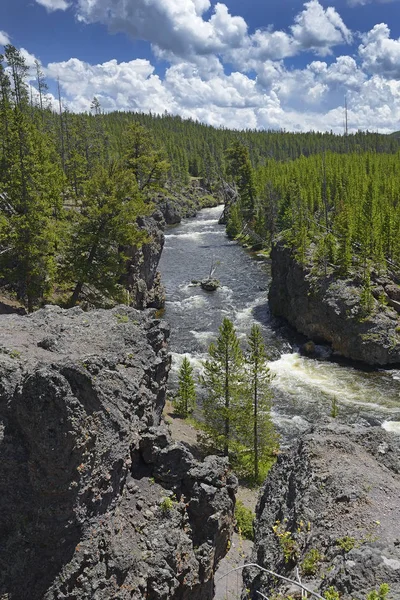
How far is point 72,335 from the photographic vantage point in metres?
18.1

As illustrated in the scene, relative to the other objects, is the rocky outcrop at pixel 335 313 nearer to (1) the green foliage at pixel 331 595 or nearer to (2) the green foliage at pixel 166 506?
(2) the green foliage at pixel 166 506

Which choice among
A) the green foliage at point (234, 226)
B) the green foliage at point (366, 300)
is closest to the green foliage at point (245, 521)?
the green foliage at point (366, 300)

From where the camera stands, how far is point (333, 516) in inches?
467

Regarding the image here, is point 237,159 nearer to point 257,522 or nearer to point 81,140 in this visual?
point 81,140

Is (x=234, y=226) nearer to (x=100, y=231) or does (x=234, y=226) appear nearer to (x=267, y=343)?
(x=267, y=343)

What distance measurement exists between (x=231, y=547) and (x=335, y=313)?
105 feet

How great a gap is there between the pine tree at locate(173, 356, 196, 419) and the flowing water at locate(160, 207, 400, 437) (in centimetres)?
462

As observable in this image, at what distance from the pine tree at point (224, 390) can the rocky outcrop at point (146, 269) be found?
789 inches

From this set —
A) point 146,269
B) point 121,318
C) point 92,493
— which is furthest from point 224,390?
point 146,269

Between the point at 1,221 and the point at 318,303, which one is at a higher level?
the point at 1,221

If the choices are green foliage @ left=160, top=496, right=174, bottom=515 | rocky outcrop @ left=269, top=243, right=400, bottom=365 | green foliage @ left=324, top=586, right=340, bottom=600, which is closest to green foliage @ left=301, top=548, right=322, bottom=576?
green foliage @ left=324, top=586, right=340, bottom=600

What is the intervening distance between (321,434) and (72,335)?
1037 cm

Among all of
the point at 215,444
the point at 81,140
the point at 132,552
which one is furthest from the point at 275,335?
the point at 81,140

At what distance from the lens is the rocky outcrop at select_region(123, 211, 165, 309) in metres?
48.3
